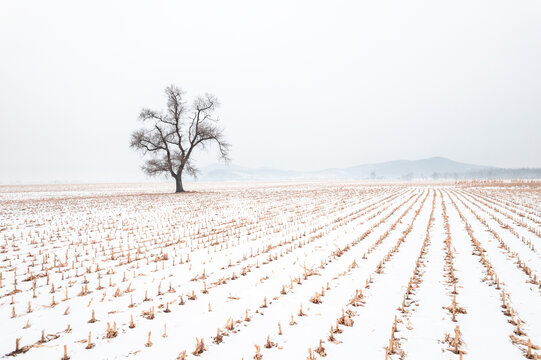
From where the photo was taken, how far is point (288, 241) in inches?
350

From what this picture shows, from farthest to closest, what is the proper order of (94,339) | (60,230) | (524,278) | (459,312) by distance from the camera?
1. (60,230)
2. (524,278)
3. (459,312)
4. (94,339)

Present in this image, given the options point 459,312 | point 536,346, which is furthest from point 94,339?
point 536,346

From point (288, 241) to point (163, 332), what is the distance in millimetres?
5596

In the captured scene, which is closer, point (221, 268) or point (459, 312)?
point (459, 312)

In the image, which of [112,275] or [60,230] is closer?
[112,275]

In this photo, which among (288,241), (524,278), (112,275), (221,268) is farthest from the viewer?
(288,241)

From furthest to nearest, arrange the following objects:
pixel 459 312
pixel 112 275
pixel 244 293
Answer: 1. pixel 112 275
2. pixel 244 293
3. pixel 459 312

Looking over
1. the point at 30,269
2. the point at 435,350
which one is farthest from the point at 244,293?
the point at 30,269

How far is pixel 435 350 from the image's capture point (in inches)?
129

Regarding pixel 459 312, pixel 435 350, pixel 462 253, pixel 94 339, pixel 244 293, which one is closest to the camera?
pixel 435 350

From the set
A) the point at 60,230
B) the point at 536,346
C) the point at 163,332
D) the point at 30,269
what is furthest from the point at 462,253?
the point at 60,230

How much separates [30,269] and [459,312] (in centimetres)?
879

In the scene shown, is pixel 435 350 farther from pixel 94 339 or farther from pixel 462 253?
pixel 462 253

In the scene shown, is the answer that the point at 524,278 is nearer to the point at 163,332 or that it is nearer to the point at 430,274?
the point at 430,274
